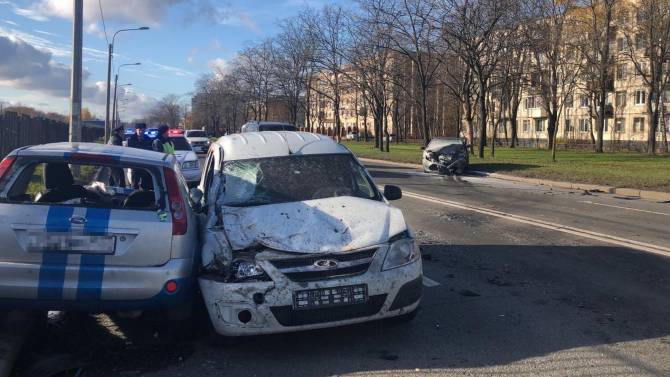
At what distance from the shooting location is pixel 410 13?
3184 cm

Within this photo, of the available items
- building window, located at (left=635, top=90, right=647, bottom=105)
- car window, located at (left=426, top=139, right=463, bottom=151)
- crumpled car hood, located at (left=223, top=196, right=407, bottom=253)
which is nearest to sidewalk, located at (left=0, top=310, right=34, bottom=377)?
crumpled car hood, located at (left=223, top=196, right=407, bottom=253)

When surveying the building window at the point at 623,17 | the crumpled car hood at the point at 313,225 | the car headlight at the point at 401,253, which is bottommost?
the car headlight at the point at 401,253

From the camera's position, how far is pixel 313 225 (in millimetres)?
4789

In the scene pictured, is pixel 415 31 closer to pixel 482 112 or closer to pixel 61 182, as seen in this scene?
pixel 482 112

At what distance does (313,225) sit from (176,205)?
3.57ft

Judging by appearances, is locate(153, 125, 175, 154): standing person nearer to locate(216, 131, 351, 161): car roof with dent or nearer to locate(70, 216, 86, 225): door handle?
locate(216, 131, 351, 161): car roof with dent

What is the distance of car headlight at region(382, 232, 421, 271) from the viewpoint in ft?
15.3

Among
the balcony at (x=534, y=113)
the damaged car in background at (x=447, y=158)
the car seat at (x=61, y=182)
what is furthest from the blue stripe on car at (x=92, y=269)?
the balcony at (x=534, y=113)

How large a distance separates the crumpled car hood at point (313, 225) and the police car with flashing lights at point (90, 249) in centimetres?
46

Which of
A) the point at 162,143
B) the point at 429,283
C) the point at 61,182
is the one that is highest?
the point at 162,143

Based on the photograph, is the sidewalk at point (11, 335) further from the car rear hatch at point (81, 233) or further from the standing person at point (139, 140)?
the standing person at point (139, 140)

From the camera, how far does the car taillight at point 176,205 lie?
15.2ft

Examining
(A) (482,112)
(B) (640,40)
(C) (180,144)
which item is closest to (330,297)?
(C) (180,144)

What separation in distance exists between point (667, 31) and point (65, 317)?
41.0m
